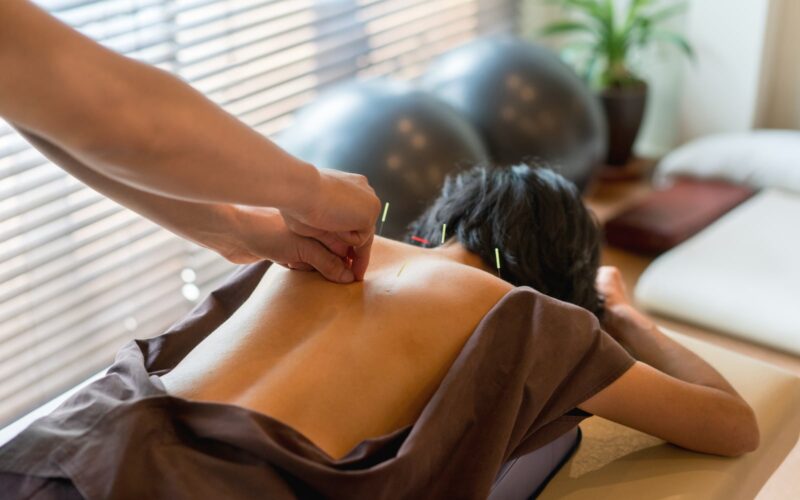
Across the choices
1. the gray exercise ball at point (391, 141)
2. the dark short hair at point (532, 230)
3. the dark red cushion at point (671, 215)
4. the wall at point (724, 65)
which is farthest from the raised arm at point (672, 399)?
the wall at point (724, 65)

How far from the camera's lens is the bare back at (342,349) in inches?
52.9

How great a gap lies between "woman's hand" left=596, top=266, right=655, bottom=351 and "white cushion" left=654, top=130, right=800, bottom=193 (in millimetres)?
1595

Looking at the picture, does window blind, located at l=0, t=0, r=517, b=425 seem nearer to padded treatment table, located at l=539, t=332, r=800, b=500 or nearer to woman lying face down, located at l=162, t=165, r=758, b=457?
woman lying face down, located at l=162, t=165, r=758, b=457

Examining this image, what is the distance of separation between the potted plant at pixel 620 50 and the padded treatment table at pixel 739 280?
80cm

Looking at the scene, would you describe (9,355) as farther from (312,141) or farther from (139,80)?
(139,80)

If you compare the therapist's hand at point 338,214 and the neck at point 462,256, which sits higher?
the therapist's hand at point 338,214

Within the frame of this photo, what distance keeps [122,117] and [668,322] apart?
81.4 inches

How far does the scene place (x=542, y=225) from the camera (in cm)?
173

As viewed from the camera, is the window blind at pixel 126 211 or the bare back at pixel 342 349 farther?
the window blind at pixel 126 211

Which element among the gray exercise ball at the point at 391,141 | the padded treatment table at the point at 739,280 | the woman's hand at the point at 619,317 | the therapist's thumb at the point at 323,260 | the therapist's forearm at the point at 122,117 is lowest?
the padded treatment table at the point at 739,280

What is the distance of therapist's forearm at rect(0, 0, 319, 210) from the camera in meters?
1.01

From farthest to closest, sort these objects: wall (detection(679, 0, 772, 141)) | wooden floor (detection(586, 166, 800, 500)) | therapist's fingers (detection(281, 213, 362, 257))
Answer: wall (detection(679, 0, 772, 141))
wooden floor (detection(586, 166, 800, 500))
therapist's fingers (detection(281, 213, 362, 257))

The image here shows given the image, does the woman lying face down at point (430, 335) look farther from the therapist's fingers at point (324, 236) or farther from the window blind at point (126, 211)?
the window blind at point (126, 211)

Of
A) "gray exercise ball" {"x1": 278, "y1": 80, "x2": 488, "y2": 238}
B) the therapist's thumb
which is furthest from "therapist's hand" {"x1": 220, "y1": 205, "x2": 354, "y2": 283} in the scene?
"gray exercise ball" {"x1": 278, "y1": 80, "x2": 488, "y2": 238}
